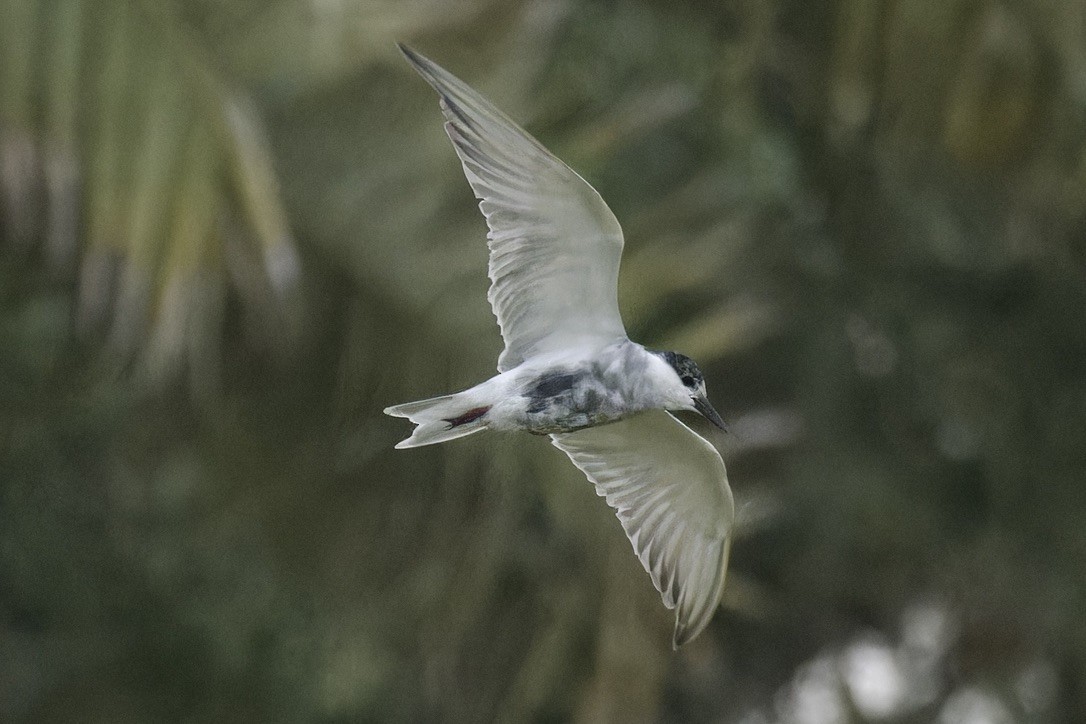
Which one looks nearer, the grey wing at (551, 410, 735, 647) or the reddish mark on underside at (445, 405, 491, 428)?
the reddish mark on underside at (445, 405, 491, 428)

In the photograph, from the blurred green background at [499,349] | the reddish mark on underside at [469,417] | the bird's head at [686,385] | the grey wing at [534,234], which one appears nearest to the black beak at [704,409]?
the bird's head at [686,385]

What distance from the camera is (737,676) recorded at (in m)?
5.53

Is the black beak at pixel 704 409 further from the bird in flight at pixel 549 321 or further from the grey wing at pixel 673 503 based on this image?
the grey wing at pixel 673 503

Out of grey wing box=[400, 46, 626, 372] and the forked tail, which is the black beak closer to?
grey wing box=[400, 46, 626, 372]

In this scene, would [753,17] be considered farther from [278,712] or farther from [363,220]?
[278,712]

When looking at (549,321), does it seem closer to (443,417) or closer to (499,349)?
(443,417)

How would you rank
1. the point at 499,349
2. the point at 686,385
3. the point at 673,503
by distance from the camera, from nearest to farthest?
the point at 686,385 → the point at 673,503 → the point at 499,349

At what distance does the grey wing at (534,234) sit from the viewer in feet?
8.87

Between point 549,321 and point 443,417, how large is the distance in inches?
9.7

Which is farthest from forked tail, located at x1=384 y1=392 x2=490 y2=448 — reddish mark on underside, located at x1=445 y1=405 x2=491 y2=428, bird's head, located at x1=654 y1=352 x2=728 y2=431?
bird's head, located at x1=654 y1=352 x2=728 y2=431

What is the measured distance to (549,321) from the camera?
2904mm

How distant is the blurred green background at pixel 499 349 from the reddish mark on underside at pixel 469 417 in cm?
96

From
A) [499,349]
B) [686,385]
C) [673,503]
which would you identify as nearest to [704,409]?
[686,385]

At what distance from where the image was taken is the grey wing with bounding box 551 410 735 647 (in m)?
3.06
